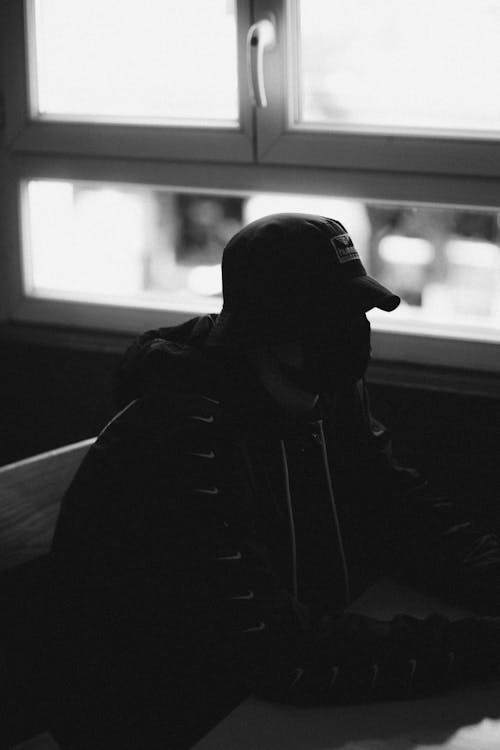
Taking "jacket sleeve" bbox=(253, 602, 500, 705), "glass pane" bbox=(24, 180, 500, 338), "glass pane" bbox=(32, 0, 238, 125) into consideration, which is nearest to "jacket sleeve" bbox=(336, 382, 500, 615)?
"jacket sleeve" bbox=(253, 602, 500, 705)

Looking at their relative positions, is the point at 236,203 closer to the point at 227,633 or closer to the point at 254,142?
the point at 254,142

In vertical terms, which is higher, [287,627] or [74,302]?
[74,302]

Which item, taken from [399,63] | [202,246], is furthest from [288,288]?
[202,246]

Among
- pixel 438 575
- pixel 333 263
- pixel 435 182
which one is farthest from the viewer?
pixel 435 182

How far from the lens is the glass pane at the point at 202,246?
2.10m

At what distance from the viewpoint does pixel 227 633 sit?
54.5 inches

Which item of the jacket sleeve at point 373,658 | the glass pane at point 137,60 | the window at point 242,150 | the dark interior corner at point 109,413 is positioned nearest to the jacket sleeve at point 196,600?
the jacket sleeve at point 373,658

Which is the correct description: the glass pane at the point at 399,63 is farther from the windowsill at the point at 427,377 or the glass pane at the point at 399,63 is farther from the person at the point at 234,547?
the person at the point at 234,547

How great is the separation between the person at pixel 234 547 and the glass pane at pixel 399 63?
0.61 meters

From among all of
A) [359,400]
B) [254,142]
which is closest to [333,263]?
[359,400]

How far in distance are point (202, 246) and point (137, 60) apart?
0.44m

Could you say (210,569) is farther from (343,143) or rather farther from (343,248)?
(343,143)

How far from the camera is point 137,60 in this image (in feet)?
7.78

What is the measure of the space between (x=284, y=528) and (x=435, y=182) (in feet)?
2.56
